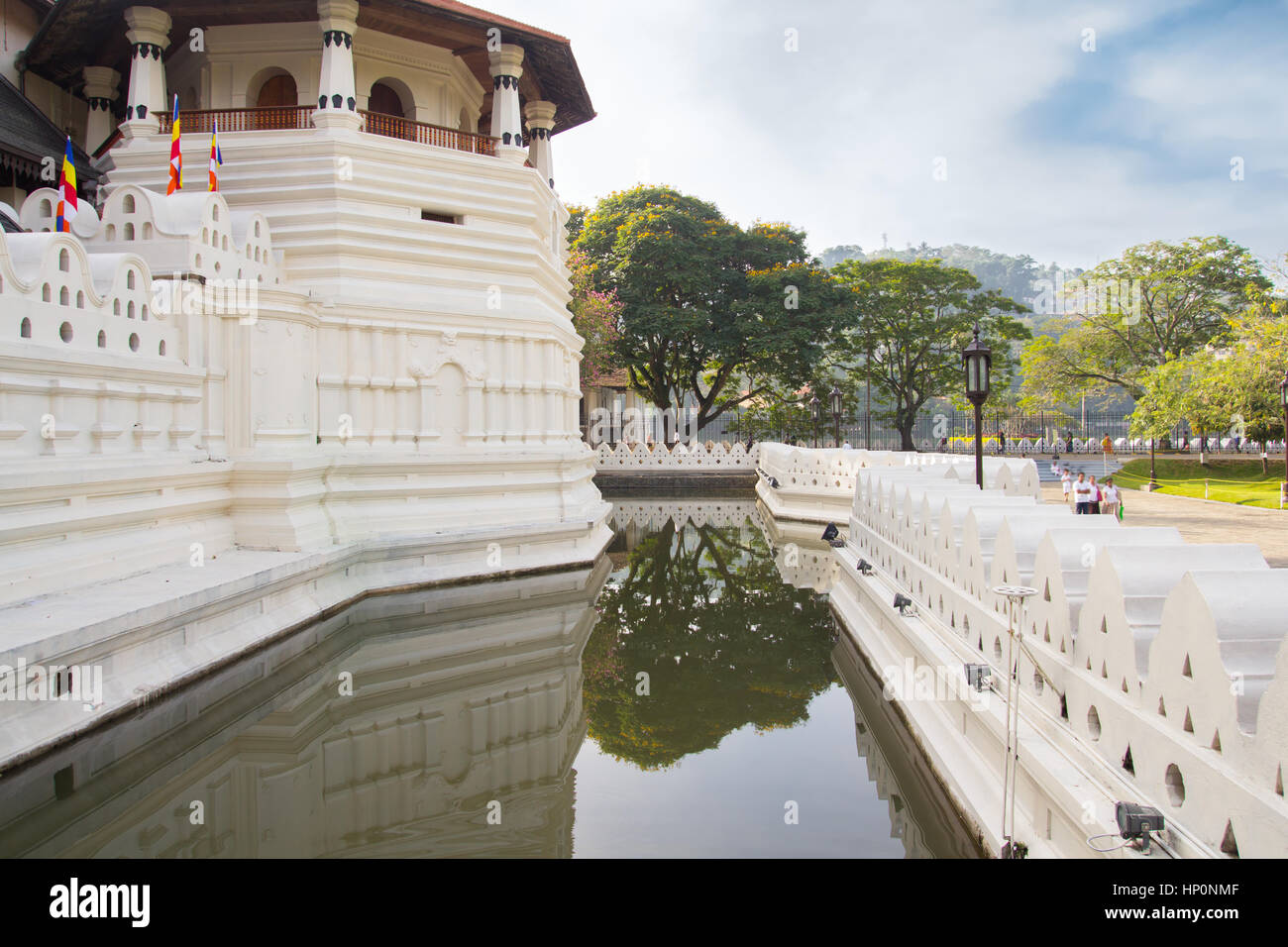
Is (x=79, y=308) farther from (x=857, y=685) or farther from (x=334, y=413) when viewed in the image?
(x=857, y=685)

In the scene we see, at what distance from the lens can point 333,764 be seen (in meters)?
5.66

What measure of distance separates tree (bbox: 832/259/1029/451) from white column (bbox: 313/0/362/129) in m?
27.3

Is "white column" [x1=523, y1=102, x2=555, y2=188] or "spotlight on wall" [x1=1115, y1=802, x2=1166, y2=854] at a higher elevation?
"white column" [x1=523, y1=102, x2=555, y2=188]

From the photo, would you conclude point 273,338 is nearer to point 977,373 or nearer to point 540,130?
point 977,373

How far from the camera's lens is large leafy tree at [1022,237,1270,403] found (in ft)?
117

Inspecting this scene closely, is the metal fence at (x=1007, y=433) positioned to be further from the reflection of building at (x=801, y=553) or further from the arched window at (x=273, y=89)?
the arched window at (x=273, y=89)

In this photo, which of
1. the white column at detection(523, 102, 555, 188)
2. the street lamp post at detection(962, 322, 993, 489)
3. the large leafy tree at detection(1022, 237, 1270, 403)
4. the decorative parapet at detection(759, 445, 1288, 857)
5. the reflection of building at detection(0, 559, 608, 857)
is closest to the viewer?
the decorative parapet at detection(759, 445, 1288, 857)

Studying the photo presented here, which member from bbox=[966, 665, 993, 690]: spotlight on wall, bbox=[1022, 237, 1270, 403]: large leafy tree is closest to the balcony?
bbox=[966, 665, 993, 690]: spotlight on wall

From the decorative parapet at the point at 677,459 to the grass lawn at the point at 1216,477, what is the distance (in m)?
13.0

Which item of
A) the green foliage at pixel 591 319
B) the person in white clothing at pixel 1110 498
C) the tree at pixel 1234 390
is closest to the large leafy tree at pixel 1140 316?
the tree at pixel 1234 390

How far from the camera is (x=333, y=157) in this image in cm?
1256

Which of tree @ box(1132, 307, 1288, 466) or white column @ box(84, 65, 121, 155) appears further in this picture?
tree @ box(1132, 307, 1288, 466)

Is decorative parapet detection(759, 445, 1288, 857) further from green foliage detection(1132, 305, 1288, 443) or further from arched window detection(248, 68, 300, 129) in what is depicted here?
green foliage detection(1132, 305, 1288, 443)

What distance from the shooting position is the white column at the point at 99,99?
1517 cm
